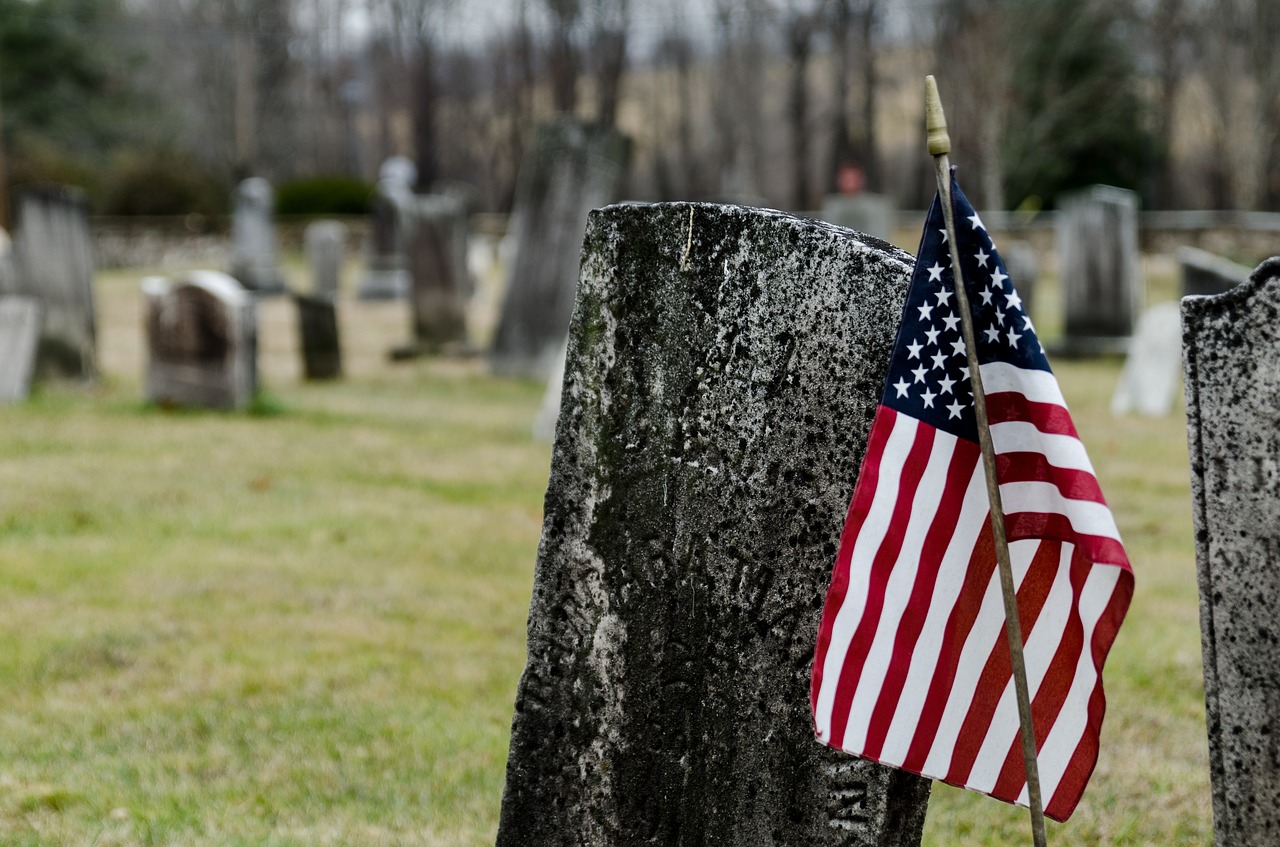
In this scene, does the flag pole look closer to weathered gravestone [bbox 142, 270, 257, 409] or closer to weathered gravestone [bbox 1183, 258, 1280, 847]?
weathered gravestone [bbox 1183, 258, 1280, 847]

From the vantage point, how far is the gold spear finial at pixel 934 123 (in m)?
2.28

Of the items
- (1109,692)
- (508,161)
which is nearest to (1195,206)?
(508,161)

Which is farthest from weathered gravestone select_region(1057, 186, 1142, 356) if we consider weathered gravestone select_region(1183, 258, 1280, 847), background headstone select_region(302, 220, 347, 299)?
weathered gravestone select_region(1183, 258, 1280, 847)

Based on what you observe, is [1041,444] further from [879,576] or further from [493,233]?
[493,233]

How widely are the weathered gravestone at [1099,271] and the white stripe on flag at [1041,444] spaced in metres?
13.5

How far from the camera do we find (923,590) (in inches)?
94.5

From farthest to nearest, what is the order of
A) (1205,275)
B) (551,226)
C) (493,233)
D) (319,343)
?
(493,233), (319,343), (551,226), (1205,275)

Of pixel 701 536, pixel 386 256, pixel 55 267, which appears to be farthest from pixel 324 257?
pixel 701 536

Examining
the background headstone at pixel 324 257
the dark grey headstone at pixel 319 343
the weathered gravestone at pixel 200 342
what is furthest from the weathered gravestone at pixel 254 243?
the weathered gravestone at pixel 200 342

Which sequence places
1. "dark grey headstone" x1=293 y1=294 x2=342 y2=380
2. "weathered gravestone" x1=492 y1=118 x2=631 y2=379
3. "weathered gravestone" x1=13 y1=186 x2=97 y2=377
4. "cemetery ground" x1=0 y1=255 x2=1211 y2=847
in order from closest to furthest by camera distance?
"cemetery ground" x1=0 y1=255 x2=1211 y2=847
"weathered gravestone" x1=13 y1=186 x2=97 y2=377
"weathered gravestone" x1=492 y1=118 x2=631 y2=379
"dark grey headstone" x1=293 y1=294 x2=342 y2=380

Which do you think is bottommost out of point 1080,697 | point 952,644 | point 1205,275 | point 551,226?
point 1080,697

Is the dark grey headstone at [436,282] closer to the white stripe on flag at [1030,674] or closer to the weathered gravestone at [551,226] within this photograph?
the weathered gravestone at [551,226]

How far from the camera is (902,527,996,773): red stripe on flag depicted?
2.41 metres

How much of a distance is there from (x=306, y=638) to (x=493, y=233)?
3383 centimetres
